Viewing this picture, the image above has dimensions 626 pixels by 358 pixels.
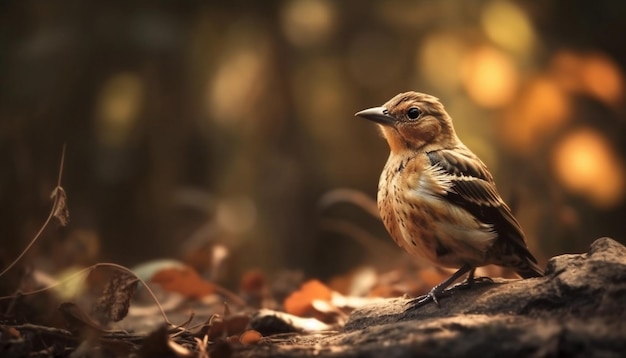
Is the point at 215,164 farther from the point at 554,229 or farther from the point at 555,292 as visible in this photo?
the point at 555,292

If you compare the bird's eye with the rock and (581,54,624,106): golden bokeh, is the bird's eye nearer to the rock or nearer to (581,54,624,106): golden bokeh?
the rock

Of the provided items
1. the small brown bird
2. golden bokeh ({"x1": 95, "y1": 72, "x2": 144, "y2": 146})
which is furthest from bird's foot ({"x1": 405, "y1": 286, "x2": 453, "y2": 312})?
golden bokeh ({"x1": 95, "y1": 72, "x2": 144, "y2": 146})

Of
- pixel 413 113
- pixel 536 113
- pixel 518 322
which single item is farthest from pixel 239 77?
pixel 518 322

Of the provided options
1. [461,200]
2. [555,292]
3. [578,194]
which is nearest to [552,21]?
[578,194]

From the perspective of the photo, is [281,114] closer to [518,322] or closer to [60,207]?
[60,207]

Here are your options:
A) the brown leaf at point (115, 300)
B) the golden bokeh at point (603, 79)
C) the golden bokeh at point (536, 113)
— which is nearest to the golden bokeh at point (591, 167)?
the golden bokeh at point (536, 113)

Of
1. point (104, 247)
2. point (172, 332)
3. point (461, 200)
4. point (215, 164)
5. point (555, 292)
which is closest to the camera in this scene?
point (555, 292)

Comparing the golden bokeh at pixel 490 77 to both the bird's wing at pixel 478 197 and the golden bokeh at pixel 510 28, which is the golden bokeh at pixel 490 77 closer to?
the golden bokeh at pixel 510 28
